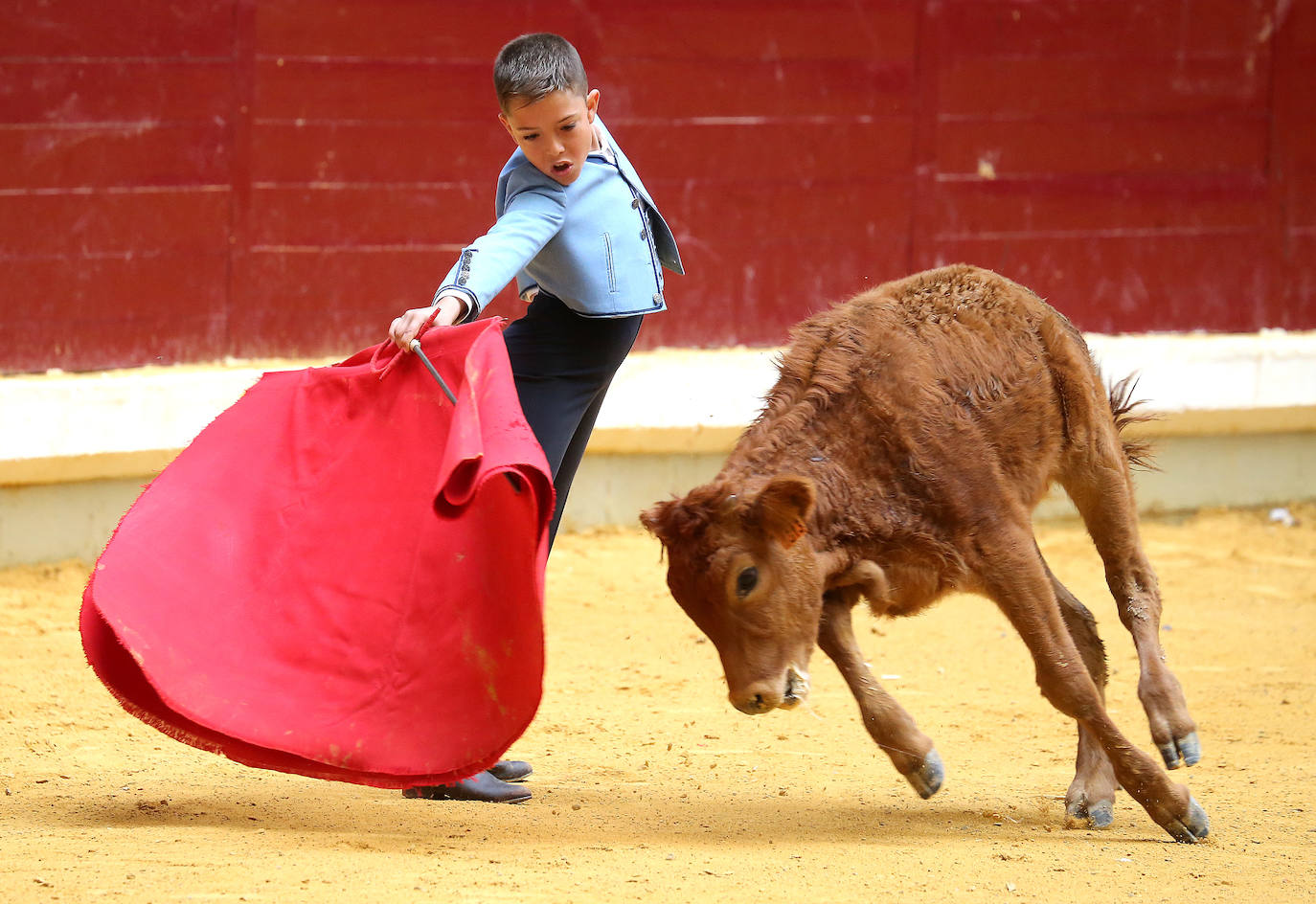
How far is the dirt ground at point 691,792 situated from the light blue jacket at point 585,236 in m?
1.17

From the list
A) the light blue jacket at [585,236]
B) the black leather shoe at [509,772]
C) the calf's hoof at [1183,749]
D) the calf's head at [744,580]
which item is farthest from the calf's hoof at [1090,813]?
the light blue jacket at [585,236]

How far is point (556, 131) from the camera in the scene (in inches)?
135

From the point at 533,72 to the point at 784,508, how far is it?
1041mm

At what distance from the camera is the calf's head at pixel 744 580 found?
11.3ft

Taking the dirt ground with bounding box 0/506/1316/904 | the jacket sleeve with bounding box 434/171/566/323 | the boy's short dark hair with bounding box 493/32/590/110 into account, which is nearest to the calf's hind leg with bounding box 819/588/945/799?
the dirt ground with bounding box 0/506/1316/904

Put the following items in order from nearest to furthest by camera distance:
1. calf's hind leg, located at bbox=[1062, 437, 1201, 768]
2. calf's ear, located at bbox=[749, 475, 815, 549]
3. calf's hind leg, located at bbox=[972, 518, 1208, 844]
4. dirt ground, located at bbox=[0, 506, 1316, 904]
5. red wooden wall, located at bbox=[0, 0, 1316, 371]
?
dirt ground, located at bbox=[0, 506, 1316, 904]
calf's ear, located at bbox=[749, 475, 815, 549]
calf's hind leg, located at bbox=[972, 518, 1208, 844]
calf's hind leg, located at bbox=[1062, 437, 1201, 768]
red wooden wall, located at bbox=[0, 0, 1316, 371]

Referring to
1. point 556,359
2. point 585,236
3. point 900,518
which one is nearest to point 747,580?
point 900,518

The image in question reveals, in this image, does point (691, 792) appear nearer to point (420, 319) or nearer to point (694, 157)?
point (420, 319)

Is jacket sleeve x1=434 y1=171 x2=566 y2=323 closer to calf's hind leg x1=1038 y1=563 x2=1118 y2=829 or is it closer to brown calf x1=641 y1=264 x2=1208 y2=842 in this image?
brown calf x1=641 y1=264 x2=1208 y2=842

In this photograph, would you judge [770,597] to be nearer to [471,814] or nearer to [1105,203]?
[471,814]

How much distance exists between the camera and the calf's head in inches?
135

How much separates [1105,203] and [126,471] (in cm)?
465

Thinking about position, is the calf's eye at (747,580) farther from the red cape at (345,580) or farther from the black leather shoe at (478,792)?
the black leather shoe at (478,792)

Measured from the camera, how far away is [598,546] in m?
6.81
